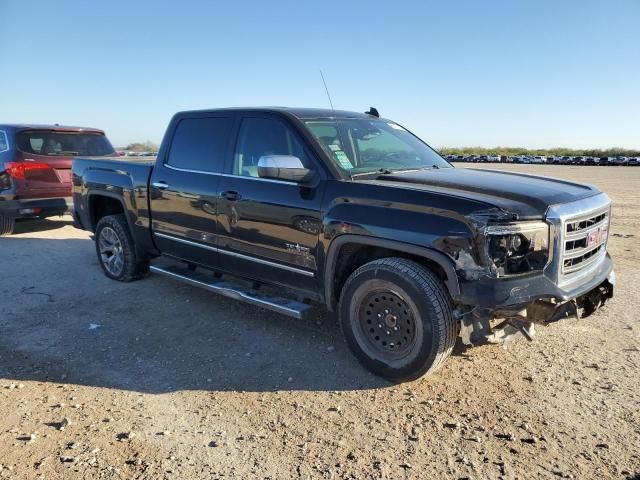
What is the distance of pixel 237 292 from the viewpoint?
4.48 m

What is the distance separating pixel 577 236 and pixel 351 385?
1.86 metres

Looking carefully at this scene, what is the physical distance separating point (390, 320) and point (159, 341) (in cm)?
207

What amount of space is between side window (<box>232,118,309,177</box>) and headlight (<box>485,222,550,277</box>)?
1763 millimetres

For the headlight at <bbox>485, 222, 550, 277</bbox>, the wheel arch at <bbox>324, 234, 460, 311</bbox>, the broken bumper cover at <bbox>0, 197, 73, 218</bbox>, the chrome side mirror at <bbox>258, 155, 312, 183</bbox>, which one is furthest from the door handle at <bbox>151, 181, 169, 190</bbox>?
the broken bumper cover at <bbox>0, 197, 73, 218</bbox>

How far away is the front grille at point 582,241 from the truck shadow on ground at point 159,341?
153 cm

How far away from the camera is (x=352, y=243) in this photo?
377 centimetres

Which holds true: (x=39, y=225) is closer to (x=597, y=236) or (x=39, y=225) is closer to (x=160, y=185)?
(x=160, y=185)

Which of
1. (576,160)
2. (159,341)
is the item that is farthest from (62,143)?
(576,160)

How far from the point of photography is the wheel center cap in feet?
11.9

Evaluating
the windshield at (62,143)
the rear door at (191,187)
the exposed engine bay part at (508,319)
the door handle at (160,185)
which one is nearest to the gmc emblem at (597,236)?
the exposed engine bay part at (508,319)

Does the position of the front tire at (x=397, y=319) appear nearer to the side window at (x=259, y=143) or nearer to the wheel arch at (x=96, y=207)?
the side window at (x=259, y=143)

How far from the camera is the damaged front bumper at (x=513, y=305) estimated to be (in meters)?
3.14

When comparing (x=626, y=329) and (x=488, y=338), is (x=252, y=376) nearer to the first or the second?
(x=488, y=338)

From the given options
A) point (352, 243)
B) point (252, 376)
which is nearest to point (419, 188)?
point (352, 243)
